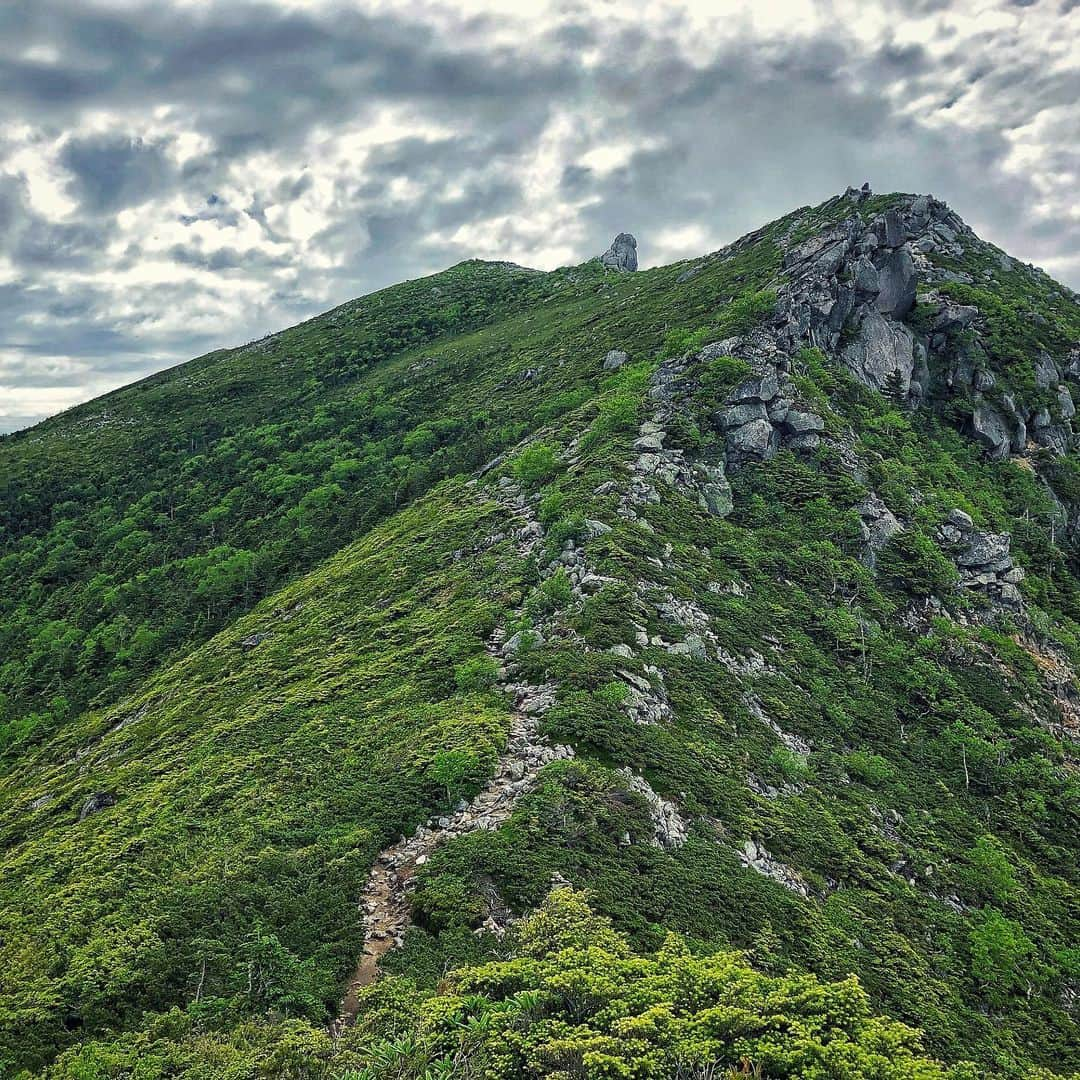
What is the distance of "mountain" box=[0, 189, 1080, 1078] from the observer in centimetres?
1739

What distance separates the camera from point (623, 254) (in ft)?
559

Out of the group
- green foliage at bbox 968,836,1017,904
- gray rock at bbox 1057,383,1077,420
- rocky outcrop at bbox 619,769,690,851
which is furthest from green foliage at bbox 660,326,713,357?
rocky outcrop at bbox 619,769,690,851

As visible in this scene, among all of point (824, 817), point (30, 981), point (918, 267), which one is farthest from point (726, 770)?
point (918, 267)

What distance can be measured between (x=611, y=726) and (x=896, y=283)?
71967mm

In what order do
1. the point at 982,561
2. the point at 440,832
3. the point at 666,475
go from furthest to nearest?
1. the point at 982,561
2. the point at 666,475
3. the point at 440,832

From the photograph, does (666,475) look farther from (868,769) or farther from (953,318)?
(953,318)

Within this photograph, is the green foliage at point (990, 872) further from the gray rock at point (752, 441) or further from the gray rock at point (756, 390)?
the gray rock at point (756, 390)

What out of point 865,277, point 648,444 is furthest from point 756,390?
point 865,277

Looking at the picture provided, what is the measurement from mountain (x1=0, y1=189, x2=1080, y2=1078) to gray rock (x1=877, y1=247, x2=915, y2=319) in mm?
365

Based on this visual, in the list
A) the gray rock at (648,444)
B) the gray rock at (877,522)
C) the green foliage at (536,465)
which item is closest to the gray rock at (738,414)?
the gray rock at (648,444)

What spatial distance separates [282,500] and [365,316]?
8177 cm

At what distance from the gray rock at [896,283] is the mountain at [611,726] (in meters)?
0.37

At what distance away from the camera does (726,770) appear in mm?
27812

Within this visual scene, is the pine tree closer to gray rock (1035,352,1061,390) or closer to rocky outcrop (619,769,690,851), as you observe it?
gray rock (1035,352,1061,390)
